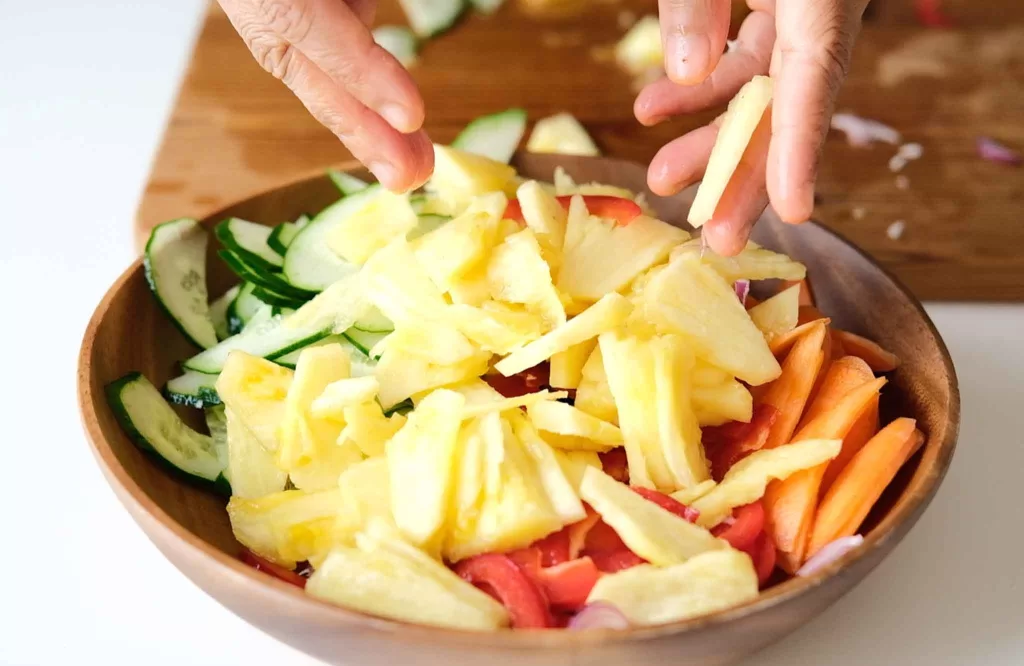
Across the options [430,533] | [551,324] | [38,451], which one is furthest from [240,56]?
[430,533]

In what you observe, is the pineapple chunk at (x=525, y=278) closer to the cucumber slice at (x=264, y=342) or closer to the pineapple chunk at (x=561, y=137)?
the cucumber slice at (x=264, y=342)

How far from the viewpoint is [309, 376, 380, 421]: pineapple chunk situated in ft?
3.99

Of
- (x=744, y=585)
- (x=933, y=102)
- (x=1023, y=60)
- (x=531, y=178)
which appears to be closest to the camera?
(x=744, y=585)

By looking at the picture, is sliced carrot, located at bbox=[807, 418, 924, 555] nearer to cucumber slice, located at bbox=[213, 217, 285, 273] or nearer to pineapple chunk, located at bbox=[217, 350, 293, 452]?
pineapple chunk, located at bbox=[217, 350, 293, 452]

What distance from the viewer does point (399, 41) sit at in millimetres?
2574

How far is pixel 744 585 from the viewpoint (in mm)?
1034

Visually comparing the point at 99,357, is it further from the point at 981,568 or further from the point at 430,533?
the point at 981,568

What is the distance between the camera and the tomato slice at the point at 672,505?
1155 millimetres

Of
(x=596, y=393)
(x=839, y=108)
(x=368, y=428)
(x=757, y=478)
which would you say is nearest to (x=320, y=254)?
(x=368, y=428)

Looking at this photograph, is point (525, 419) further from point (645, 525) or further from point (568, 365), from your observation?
point (645, 525)

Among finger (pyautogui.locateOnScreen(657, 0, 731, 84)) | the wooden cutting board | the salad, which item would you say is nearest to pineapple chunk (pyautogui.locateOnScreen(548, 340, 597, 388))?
the salad

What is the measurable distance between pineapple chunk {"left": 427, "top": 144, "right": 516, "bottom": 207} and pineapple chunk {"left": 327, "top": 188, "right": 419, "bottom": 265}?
0.38 feet

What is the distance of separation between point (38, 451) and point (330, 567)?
74 cm

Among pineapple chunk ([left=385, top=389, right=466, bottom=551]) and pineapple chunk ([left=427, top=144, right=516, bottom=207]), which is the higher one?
pineapple chunk ([left=427, top=144, right=516, bottom=207])
